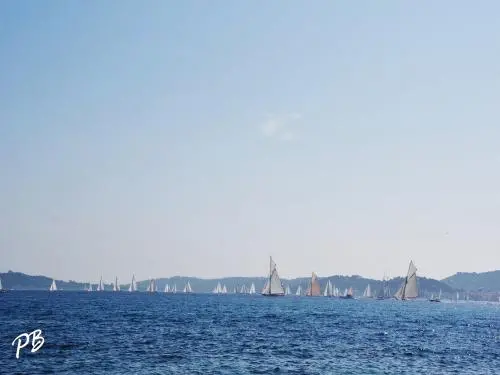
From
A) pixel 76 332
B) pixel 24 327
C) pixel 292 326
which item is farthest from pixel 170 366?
pixel 292 326

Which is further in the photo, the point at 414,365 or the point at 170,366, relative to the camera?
the point at 414,365

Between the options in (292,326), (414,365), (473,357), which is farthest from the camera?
(292,326)

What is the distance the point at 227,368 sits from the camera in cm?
5388

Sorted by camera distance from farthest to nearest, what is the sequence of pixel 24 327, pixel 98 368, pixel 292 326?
pixel 292 326 < pixel 24 327 < pixel 98 368

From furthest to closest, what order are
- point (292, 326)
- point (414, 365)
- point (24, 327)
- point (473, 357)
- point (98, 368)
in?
point (292, 326) < point (24, 327) < point (473, 357) < point (414, 365) < point (98, 368)

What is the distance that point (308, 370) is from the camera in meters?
53.8

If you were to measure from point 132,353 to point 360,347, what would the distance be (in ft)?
99.3

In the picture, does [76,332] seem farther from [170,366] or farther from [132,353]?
[170,366]

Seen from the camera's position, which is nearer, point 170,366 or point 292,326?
point 170,366

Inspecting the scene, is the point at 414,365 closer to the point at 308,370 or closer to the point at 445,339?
the point at 308,370

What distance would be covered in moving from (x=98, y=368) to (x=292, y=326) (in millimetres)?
60210

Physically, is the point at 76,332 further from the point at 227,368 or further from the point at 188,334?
the point at 227,368

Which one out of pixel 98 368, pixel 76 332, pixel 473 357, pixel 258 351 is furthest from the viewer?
pixel 76 332

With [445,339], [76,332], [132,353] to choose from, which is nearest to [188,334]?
[76,332]
